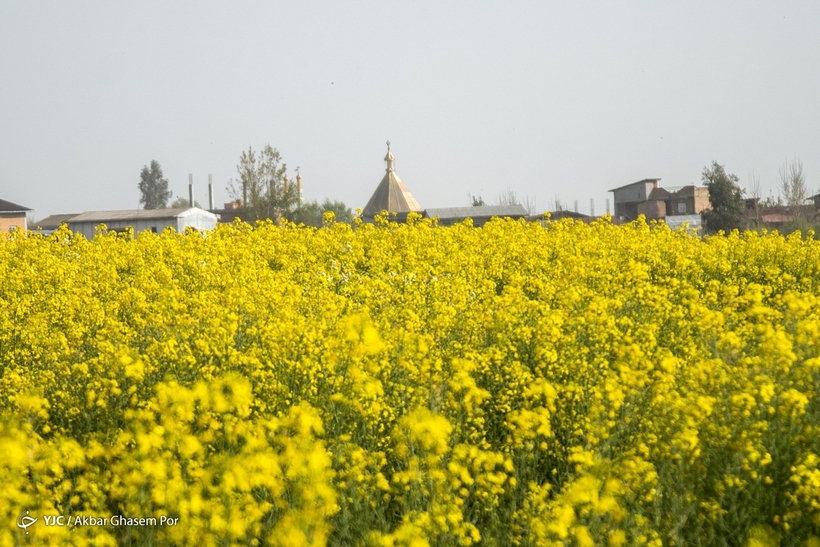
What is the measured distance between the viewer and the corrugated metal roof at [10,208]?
155ft

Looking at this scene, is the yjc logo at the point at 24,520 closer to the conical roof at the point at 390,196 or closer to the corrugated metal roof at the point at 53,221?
the conical roof at the point at 390,196

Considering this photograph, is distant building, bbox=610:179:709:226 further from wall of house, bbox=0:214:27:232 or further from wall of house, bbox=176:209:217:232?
wall of house, bbox=0:214:27:232

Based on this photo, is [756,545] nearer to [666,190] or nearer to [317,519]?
[317,519]

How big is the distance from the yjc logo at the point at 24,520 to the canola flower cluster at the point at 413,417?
3 cm

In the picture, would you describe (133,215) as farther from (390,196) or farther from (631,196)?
(631,196)

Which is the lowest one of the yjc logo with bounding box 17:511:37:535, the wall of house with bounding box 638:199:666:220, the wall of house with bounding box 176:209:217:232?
the yjc logo with bounding box 17:511:37:535

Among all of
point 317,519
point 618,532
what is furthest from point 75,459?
point 618,532

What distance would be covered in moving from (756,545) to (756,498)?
0.96 metres

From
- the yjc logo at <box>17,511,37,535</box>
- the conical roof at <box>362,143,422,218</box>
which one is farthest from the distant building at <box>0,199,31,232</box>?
the yjc logo at <box>17,511,37,535</box>

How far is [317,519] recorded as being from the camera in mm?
2725

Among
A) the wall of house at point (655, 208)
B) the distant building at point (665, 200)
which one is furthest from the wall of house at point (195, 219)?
the wall of house at point (655, 208)

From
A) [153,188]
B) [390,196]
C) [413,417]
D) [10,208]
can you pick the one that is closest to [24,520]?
[413,417]

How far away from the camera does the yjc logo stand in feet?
9.66

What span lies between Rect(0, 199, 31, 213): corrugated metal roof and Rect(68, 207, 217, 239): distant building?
13.6 ft
